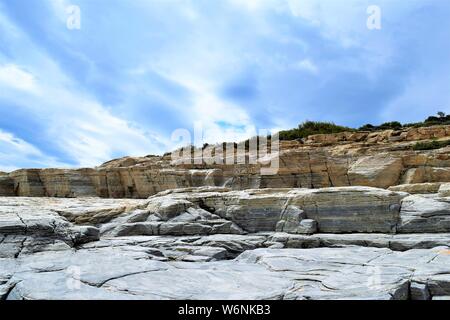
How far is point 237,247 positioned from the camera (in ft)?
34.1

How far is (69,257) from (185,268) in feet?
8.78

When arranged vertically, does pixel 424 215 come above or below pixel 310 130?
below

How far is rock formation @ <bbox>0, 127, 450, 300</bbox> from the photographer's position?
5.98m

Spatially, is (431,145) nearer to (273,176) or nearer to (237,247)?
(273,176)

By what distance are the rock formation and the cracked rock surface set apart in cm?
3

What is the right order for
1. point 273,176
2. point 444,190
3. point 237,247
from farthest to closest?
point 273,176
point 444,190
point 237,247

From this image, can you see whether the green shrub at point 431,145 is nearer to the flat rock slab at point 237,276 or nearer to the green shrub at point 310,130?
the green shrub at point 310,130

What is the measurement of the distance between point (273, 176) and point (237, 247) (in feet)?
33.5

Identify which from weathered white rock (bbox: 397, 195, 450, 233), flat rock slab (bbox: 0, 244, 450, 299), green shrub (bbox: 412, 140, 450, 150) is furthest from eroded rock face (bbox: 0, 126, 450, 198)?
flat rock slab (bbox: 0, 244, 450, 299)

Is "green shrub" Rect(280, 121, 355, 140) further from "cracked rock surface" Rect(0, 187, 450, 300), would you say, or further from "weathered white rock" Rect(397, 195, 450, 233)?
"weathered white rock" Rect(397, 195, 450, 233)

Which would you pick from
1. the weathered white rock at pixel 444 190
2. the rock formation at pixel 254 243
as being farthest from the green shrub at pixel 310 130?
the weathered white rock at pixel 444 190

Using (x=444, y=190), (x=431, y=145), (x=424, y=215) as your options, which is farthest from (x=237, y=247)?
(x=431, y=145)
